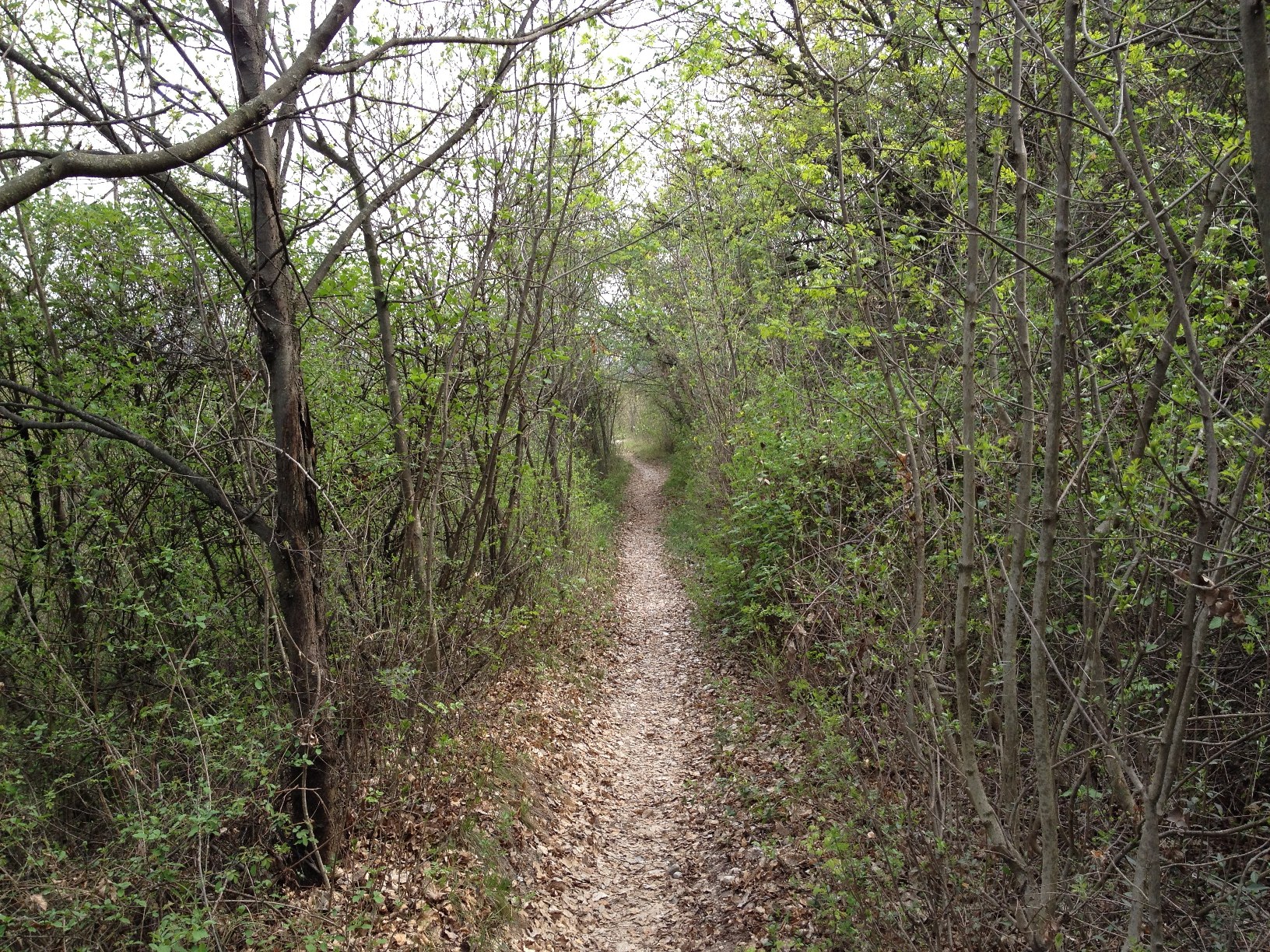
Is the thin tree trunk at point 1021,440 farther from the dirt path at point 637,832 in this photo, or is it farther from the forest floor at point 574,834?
the dirt path at point 637,832

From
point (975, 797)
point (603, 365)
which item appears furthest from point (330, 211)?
point (603, 365)

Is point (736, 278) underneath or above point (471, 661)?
above

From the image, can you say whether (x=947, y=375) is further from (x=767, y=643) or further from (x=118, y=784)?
(x=118, y=784)

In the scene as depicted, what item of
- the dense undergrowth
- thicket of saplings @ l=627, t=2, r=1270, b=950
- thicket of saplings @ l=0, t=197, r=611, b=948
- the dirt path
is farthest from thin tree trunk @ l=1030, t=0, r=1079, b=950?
thicket of saplings @ l=0, t=197, r=611, b=948

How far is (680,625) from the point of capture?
11211mm

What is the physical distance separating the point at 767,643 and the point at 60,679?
252 inches

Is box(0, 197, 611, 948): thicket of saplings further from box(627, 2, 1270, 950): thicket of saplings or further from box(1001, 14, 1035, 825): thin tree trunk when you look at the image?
box(1001, 14, 1035, 825): thin tree trunk

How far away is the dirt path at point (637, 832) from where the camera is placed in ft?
15.4

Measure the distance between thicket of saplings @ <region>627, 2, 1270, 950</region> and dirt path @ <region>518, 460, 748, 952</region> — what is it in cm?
76

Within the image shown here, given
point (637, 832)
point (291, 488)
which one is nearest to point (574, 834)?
point (637, 832)

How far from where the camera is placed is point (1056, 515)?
104 inches

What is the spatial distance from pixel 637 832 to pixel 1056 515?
4.55 meters

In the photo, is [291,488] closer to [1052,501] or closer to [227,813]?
[227,813]

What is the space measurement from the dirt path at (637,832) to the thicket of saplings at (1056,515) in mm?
763
